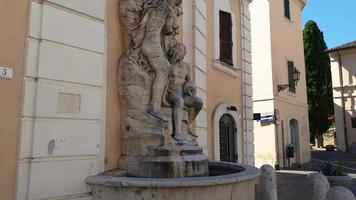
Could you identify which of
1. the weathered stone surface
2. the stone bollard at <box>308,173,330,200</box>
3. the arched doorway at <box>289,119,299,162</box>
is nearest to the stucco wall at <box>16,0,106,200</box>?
the stone bollard at <box>308,173,330,200</box>

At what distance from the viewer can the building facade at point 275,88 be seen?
16.5 meters

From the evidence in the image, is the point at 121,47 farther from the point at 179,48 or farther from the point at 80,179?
the point at 80,179

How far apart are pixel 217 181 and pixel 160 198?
558mm

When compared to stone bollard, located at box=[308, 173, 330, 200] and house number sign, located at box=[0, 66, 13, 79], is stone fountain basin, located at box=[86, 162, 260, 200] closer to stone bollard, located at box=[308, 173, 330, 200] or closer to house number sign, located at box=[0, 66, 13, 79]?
house number sign, located at box=[0, 66, 13, 79]

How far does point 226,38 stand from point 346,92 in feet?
67.9

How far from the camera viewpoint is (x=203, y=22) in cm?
842

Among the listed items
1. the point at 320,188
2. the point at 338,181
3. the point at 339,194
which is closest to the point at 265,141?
the point at 338,181

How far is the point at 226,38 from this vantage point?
998 centimetres

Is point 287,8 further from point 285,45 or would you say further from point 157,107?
point 157,107

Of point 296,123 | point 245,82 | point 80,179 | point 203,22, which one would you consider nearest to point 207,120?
point 203,22

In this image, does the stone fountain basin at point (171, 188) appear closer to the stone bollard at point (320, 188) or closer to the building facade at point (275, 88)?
the stone bollard at point (320, 188)

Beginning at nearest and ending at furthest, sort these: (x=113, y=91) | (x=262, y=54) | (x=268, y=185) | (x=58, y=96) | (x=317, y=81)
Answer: (x=58, y=96) < (x=113, y=91) < (x=268, y=185) < (x=262, y=54) < (x=317, y=81)

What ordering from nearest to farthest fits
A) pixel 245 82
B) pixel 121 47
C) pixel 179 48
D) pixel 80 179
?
pixel 80 179 → pixel 121 47 → pixel 179 48 → pixel 245 82

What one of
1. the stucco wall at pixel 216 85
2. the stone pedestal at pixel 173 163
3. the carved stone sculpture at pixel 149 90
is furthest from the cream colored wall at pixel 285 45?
the stone pedestal at pixel 173 163
